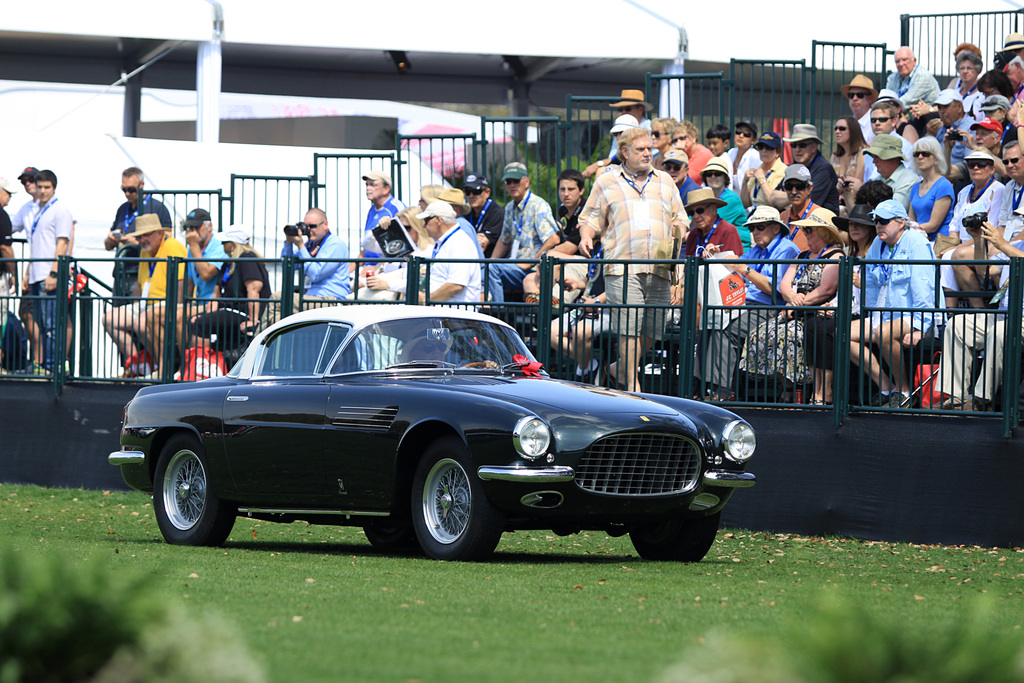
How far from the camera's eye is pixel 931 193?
50.5ft

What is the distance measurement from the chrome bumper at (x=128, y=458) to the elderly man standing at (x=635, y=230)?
4.19 metres

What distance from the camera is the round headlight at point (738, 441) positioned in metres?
10.5

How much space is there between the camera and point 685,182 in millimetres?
16734

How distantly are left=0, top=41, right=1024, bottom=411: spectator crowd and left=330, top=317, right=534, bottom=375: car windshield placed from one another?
2608 millimetres

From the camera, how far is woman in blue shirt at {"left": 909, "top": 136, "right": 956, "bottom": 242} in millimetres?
15227

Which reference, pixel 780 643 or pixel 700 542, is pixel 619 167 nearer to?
pixel 700 542

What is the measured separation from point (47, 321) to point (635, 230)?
22.2 ft

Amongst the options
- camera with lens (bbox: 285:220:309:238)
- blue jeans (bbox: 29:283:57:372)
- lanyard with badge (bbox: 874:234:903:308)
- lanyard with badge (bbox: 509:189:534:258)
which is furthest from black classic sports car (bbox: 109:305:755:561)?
camera with lens (bbox: 285:220:309:238)

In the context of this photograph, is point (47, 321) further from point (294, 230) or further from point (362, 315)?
point (362, 315)

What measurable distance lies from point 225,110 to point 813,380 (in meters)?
19.0

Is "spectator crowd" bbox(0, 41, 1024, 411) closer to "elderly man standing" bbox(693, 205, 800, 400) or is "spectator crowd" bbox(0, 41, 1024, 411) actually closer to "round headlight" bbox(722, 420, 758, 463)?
"elderly man standing" bbox(693, 205, 800, 400)

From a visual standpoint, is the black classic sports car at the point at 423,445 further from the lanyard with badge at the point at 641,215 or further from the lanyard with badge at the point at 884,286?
the lanyard with badge at the point at 641,215

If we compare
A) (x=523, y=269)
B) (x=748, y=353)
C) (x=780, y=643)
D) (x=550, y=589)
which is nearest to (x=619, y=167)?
(x=523, y=269)

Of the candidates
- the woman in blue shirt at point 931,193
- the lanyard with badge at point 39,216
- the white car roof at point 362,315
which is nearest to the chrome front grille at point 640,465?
the white car roof at point 362,315
